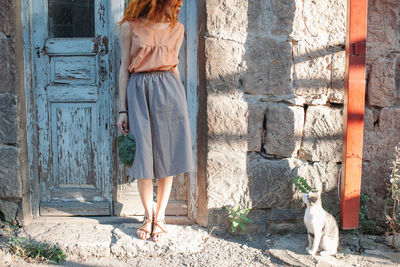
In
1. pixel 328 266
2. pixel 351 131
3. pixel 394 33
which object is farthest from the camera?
pixel 394 33

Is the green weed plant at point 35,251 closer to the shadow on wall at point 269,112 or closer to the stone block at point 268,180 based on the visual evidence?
the shadow on wall at point 269,112

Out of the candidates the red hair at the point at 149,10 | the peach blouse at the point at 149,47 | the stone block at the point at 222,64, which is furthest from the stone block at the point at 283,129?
the red hair at the point at 149,10

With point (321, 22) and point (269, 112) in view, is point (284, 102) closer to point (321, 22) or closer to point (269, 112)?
point (269, 112)

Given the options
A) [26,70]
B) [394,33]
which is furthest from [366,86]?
[26,70]

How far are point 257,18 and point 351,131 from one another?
109cm

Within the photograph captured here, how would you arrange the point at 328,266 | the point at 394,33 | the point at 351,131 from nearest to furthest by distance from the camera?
the point at 328,266, the point at 351,131, the point at 394,33

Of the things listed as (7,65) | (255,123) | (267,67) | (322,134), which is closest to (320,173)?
(322,134)

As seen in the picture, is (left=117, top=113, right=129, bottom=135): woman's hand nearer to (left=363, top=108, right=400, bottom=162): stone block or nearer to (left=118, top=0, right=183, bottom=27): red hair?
(left=118, top=0, right=183, bottom=27): red hair

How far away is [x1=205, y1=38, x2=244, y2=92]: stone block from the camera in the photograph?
9.19 feet

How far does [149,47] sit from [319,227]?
1686 millimetres

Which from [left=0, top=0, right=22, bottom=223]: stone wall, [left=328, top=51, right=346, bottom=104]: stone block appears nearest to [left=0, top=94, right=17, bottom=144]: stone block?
[left=0, top=0, right=22, bottom=223]: stone wall

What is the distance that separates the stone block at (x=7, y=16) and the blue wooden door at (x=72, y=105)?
0.19 meters

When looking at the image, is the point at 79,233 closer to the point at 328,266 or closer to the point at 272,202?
the point at 272,202

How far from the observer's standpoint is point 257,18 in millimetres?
2807
